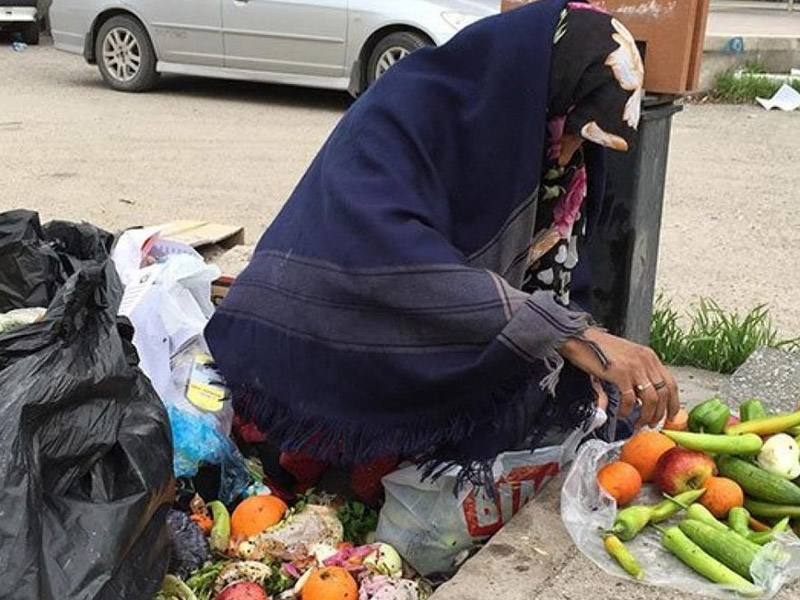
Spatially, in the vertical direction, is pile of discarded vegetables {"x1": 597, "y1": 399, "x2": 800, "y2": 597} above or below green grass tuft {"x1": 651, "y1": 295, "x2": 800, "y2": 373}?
above

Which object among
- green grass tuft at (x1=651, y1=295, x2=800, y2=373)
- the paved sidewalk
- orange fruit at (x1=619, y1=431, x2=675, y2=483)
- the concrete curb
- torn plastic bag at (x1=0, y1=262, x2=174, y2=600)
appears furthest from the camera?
the paved sidewalk

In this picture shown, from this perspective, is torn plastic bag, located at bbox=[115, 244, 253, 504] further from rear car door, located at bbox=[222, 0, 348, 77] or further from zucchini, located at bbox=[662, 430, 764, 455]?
rear car door, located at bbox=[222, 0, 348, 77]

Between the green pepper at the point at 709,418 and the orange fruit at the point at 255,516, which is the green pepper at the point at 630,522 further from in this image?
the orange fruit at the point at 255,516

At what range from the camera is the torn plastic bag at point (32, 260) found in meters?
3.27

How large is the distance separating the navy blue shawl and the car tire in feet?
43.7

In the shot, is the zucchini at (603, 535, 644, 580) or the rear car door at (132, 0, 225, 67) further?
the rear car door at (132, 0, 225, 67)

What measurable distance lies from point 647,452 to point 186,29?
26.1ft

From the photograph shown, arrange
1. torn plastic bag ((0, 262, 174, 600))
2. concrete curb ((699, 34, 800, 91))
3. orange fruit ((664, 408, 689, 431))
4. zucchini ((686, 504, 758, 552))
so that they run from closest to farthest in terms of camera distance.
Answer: torn plastic bag ((0, 262, 174, 600)), zucchini ((686, 504, 758, 552)), orange fruit ((664, 408, 689, 431)), concrete curb ((699, 34, 800, 91))

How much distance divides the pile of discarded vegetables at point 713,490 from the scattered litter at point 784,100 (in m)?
8.50

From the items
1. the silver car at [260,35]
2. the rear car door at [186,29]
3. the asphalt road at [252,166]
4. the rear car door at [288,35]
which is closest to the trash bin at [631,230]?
the asphalt road at [252,166]

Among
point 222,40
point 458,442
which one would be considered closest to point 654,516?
point 458,442

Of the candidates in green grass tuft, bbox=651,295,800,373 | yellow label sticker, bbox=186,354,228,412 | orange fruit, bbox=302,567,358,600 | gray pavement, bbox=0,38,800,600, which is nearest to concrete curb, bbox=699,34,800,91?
gray pavement, bbox=0,38,800,600

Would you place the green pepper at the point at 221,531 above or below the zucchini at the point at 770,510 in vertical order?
below

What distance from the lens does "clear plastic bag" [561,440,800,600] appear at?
83.4 inches
